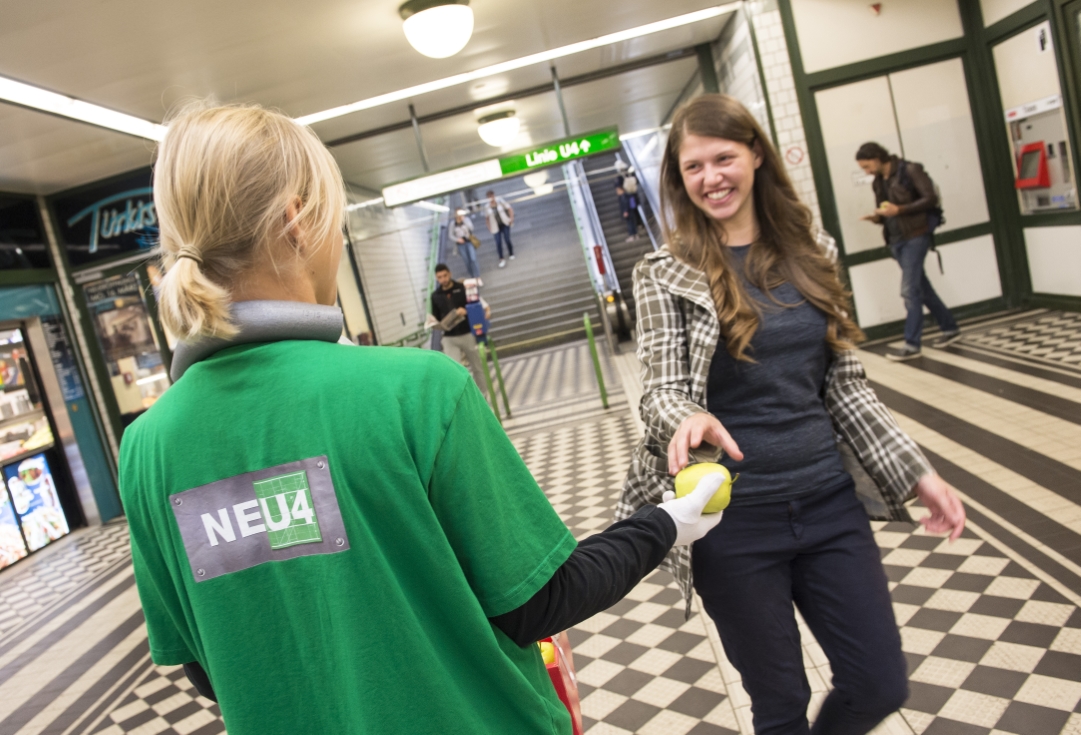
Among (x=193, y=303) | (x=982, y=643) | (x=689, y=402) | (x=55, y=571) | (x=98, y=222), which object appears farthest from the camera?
(x=98, y=222)

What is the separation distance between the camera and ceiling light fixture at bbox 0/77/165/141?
586cm

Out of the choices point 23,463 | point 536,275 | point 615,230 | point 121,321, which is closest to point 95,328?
point 121,321

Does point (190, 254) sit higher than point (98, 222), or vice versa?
point (98, 222)

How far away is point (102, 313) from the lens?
918cm

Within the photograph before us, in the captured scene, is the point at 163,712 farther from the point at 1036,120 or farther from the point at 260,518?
the point at 1036,120

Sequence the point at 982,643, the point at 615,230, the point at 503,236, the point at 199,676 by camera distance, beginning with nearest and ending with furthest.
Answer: the point at 199,676 → the point at 982,643 → the point at 615,230 → the point at 503,236

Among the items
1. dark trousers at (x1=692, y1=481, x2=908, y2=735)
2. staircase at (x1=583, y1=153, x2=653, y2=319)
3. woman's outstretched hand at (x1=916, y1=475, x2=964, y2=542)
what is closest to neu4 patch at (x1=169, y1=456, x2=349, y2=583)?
dark trousers at (x1=692, y1=481, x2=908, y2=735)

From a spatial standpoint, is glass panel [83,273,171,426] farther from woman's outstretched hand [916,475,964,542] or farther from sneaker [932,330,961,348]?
woman's outstretched hand [916,475,964,542]

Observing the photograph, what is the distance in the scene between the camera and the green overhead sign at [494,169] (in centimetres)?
866

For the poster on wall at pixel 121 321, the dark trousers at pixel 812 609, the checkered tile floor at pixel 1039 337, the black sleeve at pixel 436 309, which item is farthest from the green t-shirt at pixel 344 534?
the poster on wall at pixel 121 321

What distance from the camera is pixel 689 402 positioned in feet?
5.42

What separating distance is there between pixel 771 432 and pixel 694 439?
0.31m

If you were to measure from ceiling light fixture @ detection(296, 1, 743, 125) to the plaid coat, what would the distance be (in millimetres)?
7288

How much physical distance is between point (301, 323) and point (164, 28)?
540 cm
